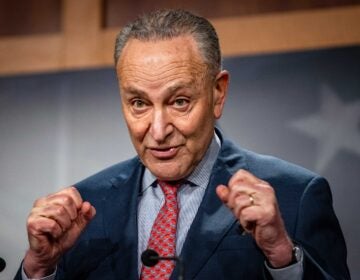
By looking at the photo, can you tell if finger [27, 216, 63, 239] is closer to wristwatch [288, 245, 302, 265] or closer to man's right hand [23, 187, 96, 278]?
man's right hand [23, 187, 96, 278]

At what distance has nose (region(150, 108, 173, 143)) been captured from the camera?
1.83 meters

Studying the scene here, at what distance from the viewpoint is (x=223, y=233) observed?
73.3 inches

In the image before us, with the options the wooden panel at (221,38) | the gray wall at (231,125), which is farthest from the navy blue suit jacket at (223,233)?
the wooden panel at (221,38)

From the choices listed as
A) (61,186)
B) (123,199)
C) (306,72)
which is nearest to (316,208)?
(123,199)

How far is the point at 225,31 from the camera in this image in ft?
8.89

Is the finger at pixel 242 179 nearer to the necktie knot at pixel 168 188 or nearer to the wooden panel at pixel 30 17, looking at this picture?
the necktie knot at pixel 168 188

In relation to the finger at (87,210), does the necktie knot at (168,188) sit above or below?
below

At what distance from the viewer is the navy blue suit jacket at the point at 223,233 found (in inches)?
70.8

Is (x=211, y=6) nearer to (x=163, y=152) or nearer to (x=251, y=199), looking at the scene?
(x=163, y=152)

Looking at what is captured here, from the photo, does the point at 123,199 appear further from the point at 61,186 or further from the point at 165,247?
the point at 61,186

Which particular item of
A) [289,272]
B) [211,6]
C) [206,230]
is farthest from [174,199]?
[211,6]

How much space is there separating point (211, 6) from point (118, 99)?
513 millimetres

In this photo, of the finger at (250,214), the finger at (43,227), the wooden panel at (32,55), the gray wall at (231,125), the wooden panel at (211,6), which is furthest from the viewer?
the wooden panel at (32,55)

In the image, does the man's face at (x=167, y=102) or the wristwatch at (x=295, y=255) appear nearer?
the wristwatch at (x=295, y=255)
